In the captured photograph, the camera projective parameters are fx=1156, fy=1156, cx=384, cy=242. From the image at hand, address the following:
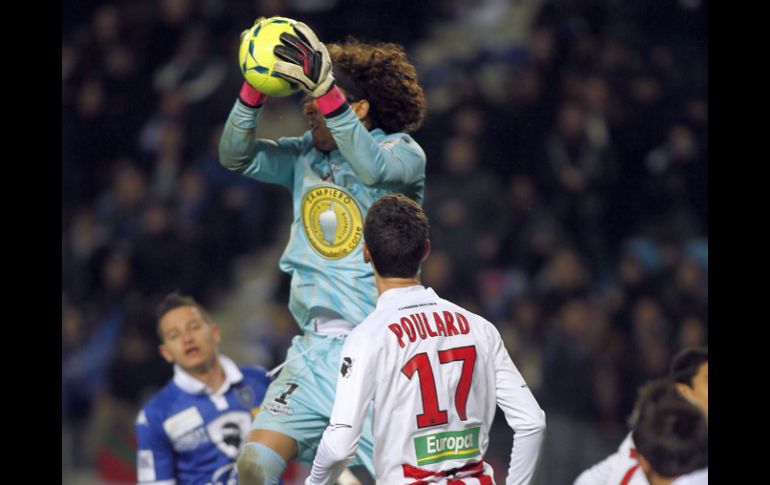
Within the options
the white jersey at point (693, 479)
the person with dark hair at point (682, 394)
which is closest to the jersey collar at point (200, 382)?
the person with dark hair at point (682, 394)

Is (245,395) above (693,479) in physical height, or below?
above

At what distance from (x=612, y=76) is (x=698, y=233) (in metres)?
1.38

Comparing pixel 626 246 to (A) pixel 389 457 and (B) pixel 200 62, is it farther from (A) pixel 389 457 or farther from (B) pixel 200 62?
(A) pixel 389 457

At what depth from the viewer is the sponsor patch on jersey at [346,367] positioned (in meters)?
3.37

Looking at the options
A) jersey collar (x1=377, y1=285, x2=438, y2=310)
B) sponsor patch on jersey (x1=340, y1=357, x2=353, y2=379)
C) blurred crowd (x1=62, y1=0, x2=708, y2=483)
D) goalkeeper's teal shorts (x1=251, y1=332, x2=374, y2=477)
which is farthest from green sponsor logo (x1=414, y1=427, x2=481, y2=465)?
blurred crowd (x1=62, y1=0, x2=708, y2=483)

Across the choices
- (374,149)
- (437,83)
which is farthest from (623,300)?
(374,149)

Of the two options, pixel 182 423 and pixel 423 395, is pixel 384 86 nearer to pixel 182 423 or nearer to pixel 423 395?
pixel 423 395

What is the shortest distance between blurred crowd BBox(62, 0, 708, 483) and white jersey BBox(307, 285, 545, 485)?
367cm

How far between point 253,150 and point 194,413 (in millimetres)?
1617

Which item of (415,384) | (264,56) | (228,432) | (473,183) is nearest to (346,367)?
(415,384)

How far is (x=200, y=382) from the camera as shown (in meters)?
5.39

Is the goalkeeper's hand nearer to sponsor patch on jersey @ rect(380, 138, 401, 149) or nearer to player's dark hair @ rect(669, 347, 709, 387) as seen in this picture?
sponsor patch on jersey @ rect(380, 138, 401, 149)

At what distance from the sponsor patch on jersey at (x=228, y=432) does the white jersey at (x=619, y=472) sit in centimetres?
160

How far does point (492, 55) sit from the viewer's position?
8.89 metres
